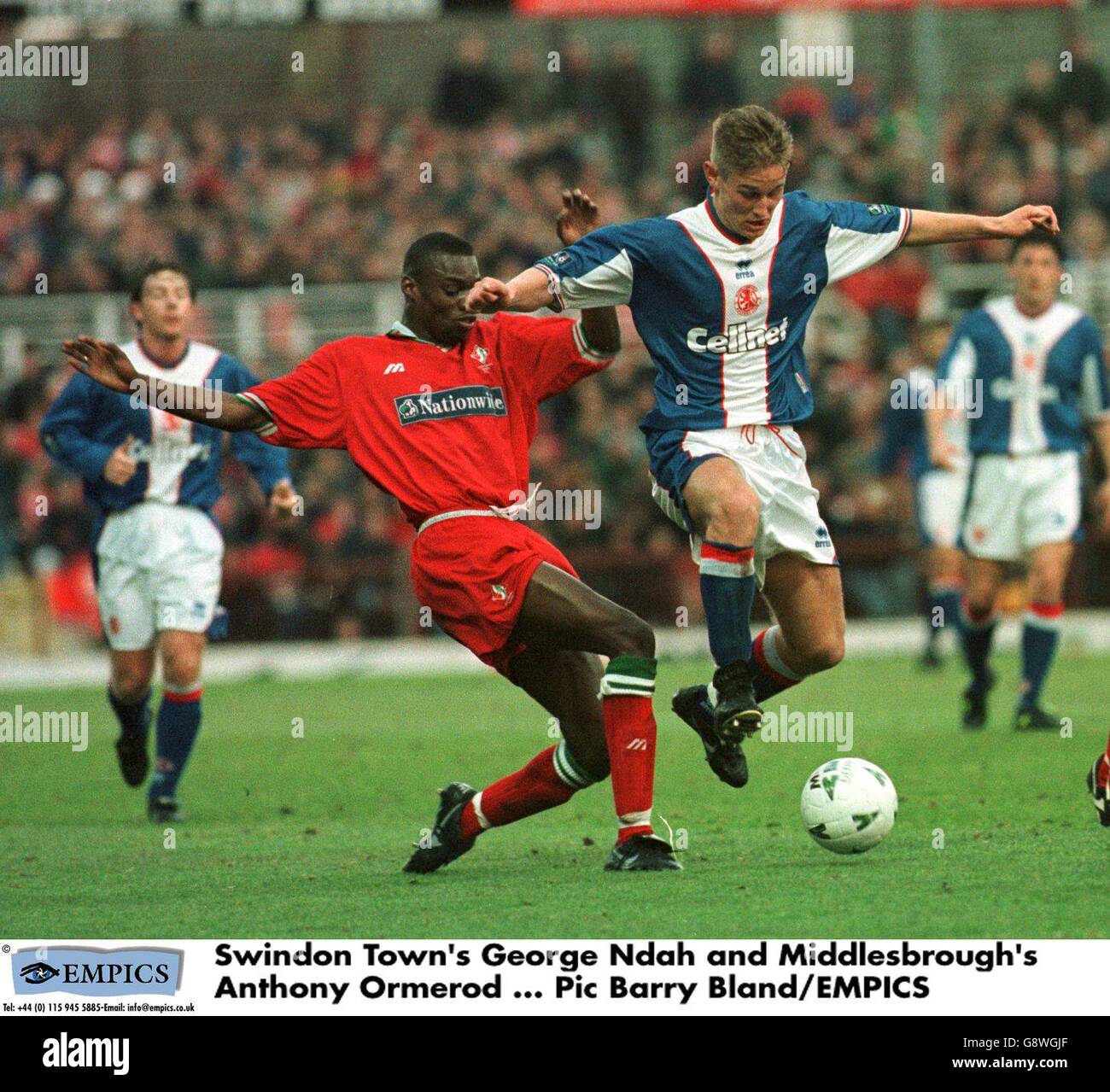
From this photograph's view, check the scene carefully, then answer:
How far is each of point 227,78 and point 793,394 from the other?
20.1m

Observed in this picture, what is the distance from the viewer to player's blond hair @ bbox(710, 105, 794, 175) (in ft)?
21.4

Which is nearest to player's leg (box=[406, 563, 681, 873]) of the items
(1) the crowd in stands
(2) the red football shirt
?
(2) the red football shirt

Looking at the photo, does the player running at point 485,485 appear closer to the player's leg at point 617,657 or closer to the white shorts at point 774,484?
the player's leg at point 617,657

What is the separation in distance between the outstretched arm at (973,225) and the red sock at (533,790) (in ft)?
7.32

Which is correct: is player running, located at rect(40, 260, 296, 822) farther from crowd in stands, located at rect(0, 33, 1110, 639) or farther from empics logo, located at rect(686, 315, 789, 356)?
crowd in stands, located at rect(0, 33, 1110, 639)

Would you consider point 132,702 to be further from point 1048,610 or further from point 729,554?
point 1048,610

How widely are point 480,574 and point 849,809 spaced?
4.89ft

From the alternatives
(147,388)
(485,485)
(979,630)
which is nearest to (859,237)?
(485,485)

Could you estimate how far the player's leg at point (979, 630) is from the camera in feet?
35.5

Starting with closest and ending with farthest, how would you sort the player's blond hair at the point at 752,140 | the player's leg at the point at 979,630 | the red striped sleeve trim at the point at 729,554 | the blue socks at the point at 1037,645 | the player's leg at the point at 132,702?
the player's blond hair at the point at 752,140 → the red striped sleeve trim at the point at 729,554 → the player's leg at the point at 132,702 → the blue socks at the point at 1037,645 → the player's leg at the point at 979,630

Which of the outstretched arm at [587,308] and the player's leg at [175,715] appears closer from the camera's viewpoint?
the outstretched arm at [587,308]

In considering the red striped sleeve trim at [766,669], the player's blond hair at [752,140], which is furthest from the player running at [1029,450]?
the player's blond hair at [752,140]

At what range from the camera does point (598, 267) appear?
6.67m
